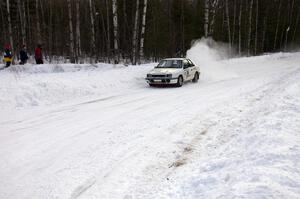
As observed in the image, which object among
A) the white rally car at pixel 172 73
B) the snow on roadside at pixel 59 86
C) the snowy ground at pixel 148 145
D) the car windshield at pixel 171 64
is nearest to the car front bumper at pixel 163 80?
the white rally car at pixel 172 73

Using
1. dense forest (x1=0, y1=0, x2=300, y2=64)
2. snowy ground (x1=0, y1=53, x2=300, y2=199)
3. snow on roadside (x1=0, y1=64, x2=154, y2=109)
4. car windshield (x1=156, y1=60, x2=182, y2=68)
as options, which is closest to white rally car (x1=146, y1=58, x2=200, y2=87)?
car windshield (x1=156, y1=60, x2=182, y2=68)

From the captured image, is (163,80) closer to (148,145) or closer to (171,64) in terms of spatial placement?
(171,64)

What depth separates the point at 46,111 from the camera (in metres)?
10.9

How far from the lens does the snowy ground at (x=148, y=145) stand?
16.0 feet

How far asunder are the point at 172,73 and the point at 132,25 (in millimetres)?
21370

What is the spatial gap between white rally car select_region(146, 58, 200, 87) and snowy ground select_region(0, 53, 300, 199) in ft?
10.6

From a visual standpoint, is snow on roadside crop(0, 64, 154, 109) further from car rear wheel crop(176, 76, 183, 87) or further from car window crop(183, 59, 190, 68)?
car window crop(183, 59, 190, 68)

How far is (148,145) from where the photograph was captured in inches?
278

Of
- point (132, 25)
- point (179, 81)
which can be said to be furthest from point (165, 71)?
point (132, 25)

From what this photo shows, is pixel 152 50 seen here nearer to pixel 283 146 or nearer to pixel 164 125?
pixel 164 125

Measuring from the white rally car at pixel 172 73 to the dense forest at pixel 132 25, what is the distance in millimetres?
12551

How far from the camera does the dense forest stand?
34.5 meters

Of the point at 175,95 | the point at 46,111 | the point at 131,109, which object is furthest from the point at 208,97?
the point at 46,111

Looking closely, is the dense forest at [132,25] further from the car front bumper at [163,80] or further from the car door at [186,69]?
the car front bumper at [163,80]
